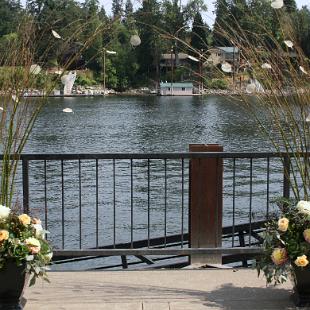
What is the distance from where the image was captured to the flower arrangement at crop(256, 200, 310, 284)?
4199mm

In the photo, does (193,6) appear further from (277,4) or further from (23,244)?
(23,244)

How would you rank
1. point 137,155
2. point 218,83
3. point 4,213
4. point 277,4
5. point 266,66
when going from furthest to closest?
1. point 137,155
2. point 218,83
3. point 266,66
4. point 277,4
5. point 4,213

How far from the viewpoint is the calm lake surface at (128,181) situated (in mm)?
15070

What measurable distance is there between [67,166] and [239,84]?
22846 mm

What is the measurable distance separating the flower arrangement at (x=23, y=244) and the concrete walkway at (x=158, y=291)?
1.48 feet

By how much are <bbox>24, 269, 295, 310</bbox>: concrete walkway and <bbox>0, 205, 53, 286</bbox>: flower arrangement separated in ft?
1.48

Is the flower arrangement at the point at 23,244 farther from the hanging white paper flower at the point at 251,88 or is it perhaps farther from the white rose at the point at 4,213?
the hanging white paper flower at the point at 251,88

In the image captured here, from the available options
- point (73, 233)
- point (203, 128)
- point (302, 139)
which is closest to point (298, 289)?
point (302, 139)

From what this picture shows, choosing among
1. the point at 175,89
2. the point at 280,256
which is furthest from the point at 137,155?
the point at 175,89

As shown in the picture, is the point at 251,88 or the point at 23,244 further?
the point at 251,88

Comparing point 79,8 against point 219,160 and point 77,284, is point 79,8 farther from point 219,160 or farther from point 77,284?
point 77,284

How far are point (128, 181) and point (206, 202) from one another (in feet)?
57.4

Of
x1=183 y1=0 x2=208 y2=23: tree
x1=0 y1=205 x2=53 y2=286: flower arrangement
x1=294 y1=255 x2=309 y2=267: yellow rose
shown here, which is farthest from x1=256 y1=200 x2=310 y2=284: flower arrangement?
x1=183 y1=0 x2=208 y2=23: tree

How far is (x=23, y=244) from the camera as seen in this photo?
4.11 meters
